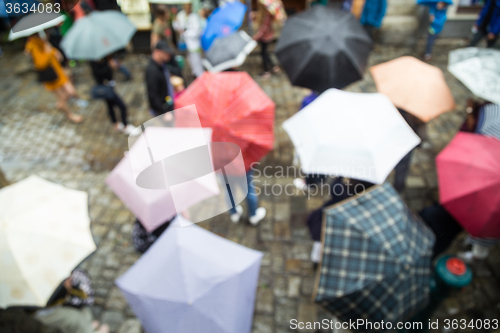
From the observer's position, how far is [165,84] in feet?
17.0

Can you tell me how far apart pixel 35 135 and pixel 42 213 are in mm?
4613

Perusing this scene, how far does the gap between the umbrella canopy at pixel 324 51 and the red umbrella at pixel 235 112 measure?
1.29 m

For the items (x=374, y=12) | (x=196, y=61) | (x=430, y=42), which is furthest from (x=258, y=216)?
(x=430, y=42)

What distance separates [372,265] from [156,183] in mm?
2034

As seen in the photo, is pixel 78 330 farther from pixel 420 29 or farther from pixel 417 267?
pixel 420 29

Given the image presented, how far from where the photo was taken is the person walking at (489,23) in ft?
21.8

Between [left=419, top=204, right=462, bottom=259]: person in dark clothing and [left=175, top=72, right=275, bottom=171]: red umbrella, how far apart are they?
1.98 metres

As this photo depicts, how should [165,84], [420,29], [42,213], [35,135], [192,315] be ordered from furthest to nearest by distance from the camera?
1. [420,29]
2. [35,135]
3. [165,84]
4. [42,213]
5. [192,315]

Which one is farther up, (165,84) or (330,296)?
(165,84)

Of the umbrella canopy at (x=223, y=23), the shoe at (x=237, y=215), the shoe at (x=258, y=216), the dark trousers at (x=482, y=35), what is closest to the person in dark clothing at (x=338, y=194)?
the shoe at (x=258, y=216)

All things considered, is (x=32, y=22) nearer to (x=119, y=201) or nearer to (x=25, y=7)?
(x=25, y=7)

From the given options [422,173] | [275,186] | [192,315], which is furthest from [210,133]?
[422,173]

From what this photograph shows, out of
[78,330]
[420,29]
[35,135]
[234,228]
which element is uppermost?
[420,29]

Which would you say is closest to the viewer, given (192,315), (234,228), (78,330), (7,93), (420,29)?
(192,315)
